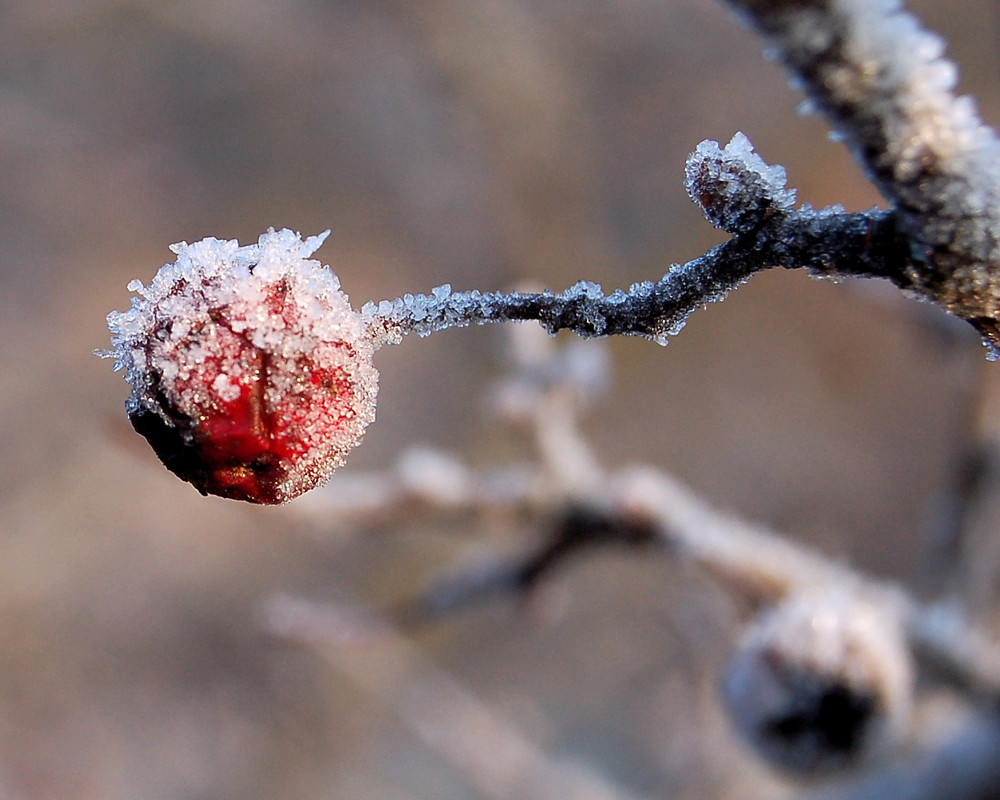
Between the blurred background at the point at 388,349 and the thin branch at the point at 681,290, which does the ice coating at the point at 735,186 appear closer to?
the thin branch at the point at 681,290

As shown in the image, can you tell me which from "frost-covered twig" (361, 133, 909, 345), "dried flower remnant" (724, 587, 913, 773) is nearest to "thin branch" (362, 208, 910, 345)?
"frost-covered twig" (361, 133, 909, 345)

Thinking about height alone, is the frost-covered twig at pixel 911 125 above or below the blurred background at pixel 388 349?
below

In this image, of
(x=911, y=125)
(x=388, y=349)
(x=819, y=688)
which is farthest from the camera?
(x=388, y=349)

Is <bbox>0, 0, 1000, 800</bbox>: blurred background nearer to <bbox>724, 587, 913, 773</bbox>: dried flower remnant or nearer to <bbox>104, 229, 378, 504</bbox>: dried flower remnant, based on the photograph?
<bbox>724, 587, 913, 773</bbox>: dried flower remnant

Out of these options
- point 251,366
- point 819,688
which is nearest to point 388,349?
point 819,688

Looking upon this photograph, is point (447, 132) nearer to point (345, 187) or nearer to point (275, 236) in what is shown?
point (345, 187)

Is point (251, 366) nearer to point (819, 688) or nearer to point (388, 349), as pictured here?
point (819, 688)

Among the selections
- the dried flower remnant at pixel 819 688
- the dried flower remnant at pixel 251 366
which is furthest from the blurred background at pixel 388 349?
the dried flower remnant at pixel 251 366
